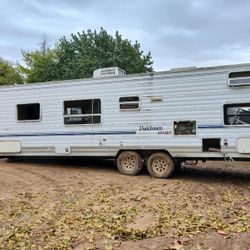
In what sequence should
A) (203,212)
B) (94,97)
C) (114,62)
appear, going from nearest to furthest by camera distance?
(203,212), (94,97), (114,62)

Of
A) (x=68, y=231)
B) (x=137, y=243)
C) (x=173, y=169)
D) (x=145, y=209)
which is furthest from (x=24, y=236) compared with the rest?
(x=173, y=169)

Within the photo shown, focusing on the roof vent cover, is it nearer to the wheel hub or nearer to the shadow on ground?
the wheel hub

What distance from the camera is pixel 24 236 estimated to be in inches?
203

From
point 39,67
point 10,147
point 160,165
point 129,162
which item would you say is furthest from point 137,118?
point 39,67

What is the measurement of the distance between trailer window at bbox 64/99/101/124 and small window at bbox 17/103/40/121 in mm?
1049

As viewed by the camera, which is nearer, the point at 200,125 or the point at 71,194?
the point at 71,194

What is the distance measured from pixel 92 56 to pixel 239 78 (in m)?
19.3

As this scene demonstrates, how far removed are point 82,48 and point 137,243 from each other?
24271mm

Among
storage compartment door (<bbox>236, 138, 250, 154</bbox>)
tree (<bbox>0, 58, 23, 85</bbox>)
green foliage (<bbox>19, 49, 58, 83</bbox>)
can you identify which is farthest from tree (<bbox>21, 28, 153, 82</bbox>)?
storage compartment door (<bbox>236, 138, 250, 154</bbox>)

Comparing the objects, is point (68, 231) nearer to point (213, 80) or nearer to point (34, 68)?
point (213, 80)

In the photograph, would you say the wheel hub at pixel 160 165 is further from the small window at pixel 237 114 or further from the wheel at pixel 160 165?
the small window at pixel 237 114

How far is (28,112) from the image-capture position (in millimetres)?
11648

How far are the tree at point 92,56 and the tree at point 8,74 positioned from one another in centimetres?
818

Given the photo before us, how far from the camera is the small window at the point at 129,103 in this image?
33.2ft
